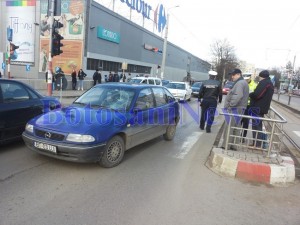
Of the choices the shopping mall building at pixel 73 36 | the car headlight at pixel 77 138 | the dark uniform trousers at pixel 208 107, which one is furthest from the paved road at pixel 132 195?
the shopping mall building at pixel 73 36

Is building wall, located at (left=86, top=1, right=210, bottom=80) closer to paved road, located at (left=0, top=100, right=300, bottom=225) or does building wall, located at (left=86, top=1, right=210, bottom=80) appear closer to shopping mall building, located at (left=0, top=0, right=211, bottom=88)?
shopping mall building, located at (left=0, top=0, right=211, bottom=88)

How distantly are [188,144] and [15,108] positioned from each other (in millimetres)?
4237

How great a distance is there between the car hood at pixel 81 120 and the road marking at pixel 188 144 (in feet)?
5.40

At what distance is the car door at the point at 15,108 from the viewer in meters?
5.63

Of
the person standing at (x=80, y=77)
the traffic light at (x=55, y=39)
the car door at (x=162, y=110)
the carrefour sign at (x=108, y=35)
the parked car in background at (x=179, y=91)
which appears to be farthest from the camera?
the carrefour sign at (x=108, y=35)

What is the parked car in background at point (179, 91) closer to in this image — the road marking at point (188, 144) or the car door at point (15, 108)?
the road marking at point (188, 144)

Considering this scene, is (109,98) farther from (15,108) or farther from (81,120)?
(15,108)

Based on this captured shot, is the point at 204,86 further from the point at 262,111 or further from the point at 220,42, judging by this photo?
the point at 220,42

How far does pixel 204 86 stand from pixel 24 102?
546 cm

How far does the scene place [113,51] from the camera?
3247cm

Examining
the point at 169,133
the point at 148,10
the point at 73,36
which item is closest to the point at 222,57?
the point at 148,10

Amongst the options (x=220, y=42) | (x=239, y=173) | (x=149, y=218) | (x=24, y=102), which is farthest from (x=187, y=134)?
(x=220, y=42)

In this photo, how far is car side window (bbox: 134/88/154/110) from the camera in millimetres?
6004

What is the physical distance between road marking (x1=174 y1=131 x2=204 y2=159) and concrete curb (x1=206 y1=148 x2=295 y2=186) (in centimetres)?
115
